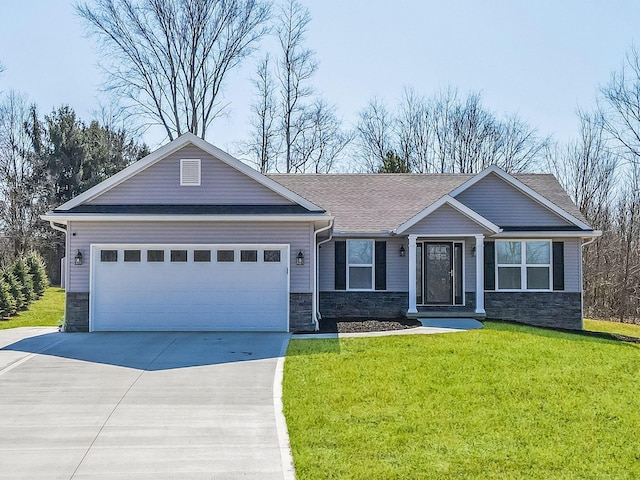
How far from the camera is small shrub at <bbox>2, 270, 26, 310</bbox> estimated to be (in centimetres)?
2252

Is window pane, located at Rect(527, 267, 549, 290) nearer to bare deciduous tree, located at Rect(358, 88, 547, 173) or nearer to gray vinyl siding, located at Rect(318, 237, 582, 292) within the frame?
A: gray vinyl siding, located at Rect(318, 237, 582, 292)

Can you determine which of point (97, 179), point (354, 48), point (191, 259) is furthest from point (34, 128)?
point (191, 259)

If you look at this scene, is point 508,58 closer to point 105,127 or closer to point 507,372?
point 507,372

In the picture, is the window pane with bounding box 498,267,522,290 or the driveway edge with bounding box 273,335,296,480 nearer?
the driveway edge with bounding box 273,335,296,480

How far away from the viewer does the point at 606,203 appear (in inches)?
1272

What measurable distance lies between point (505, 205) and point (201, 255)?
945cm

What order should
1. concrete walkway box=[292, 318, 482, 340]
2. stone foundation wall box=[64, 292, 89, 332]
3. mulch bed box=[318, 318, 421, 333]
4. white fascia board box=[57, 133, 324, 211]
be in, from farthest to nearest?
white fascia board box=[57, 133, 324, 211], mulch bed box=[318, 318, 421, 333], stone foundation wall box=[64, 292, 89, 332], concrete walkway box=[292, 318, 482, 340]

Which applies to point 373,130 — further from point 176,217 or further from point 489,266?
point 176,217

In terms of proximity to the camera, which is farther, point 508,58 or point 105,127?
point 105,127

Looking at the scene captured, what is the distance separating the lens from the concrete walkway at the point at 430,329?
13.9 meters

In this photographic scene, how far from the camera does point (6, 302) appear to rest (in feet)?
69.3

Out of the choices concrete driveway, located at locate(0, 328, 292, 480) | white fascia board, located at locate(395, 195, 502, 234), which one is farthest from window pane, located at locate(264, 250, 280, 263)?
white fascia board, located at locate(395, 195, 502, 234)

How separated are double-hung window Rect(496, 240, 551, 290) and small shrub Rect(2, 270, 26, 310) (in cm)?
1668

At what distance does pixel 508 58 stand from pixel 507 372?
13.2m
